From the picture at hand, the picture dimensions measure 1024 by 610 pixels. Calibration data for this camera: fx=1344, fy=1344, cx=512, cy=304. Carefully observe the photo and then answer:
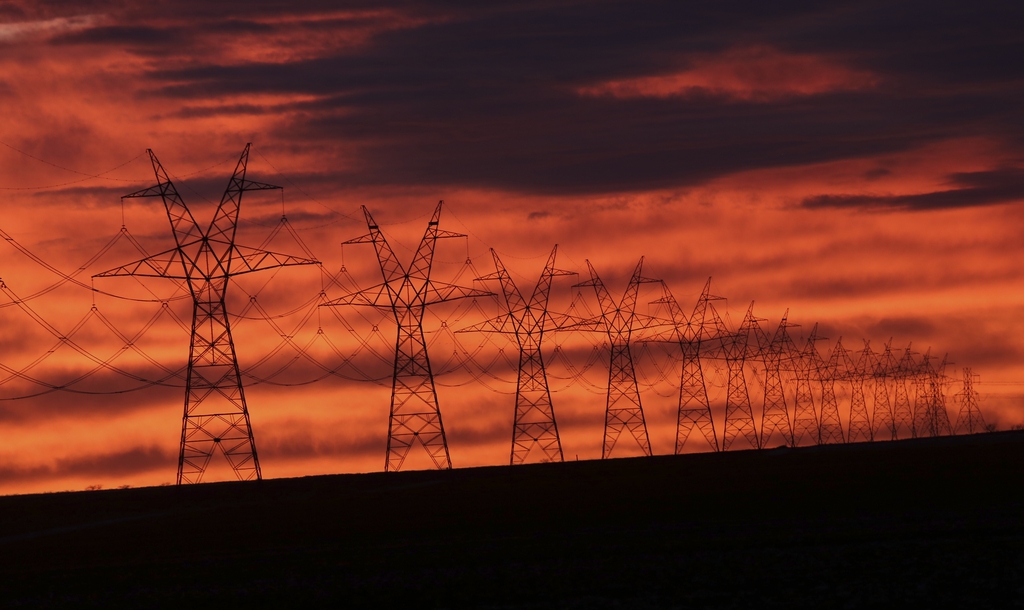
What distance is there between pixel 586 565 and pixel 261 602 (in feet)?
31.5

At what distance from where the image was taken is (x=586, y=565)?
40062 millimetres

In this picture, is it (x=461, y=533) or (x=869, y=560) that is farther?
(x=461, y=533)

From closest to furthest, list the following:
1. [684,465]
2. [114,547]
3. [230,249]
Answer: [114,547] < [230,249] < [684,465]

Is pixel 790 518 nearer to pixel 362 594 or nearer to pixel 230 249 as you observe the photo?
pixel 362 594

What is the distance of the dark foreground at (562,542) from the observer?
3491 cm

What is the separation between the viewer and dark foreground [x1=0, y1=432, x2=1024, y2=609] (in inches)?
1374

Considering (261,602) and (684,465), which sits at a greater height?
(684,465)

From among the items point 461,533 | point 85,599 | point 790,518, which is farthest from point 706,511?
point 85,599

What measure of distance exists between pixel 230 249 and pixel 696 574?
4873 centimetres

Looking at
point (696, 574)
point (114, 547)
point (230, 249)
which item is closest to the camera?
point (696, 574)

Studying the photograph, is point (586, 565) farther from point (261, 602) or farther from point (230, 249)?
point (230, 249)

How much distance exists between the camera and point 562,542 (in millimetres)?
46438

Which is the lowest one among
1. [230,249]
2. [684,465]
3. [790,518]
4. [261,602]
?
[261,602]

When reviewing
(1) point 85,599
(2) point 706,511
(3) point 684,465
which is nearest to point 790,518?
(2) point 706,511
